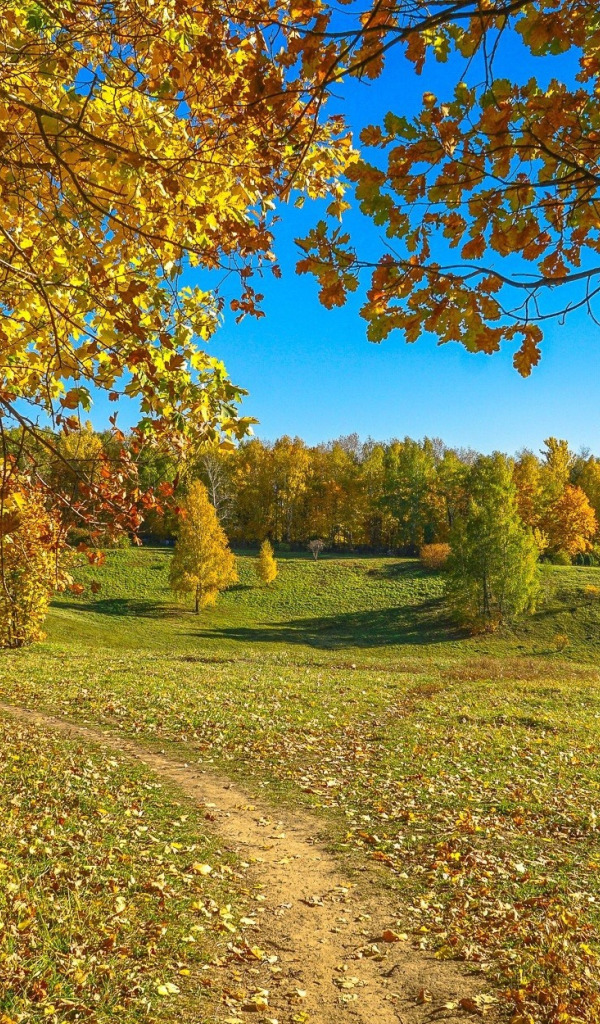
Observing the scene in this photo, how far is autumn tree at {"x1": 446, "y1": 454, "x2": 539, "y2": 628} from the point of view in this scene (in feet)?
118

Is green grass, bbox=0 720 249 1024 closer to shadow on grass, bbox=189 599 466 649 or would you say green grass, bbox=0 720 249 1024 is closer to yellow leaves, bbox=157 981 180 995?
yellow leaves, bbox=157 981 180 995

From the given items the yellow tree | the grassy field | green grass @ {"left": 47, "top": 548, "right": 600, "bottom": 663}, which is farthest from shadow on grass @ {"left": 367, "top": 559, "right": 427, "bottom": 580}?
the grassy field

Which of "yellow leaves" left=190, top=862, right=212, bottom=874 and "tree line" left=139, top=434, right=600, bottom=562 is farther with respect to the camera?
"tree line" left=139, top=434, right=600, bottom=562

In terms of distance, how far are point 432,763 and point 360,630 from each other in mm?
30347

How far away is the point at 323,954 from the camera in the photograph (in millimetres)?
4336

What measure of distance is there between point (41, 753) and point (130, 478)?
207 inches

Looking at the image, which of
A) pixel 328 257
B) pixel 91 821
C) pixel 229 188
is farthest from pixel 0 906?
pixel 229 188

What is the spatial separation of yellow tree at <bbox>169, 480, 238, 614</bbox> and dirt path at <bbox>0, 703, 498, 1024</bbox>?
32.8m

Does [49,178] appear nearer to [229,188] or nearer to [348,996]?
[229,188]

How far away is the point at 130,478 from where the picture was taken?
460cm

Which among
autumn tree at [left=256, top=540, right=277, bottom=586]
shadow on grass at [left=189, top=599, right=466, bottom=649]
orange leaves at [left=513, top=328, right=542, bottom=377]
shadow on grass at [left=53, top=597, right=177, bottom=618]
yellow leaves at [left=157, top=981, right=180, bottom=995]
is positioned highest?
orange leaves at [left=513, top=328, right=542, bottom=377]

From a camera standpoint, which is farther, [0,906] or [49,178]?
[0,906]

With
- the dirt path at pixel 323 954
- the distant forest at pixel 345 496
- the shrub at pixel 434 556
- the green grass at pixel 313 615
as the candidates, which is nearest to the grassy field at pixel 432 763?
the dirt path at pixel 323 954

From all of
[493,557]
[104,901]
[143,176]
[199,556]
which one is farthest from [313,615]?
[143,176]
